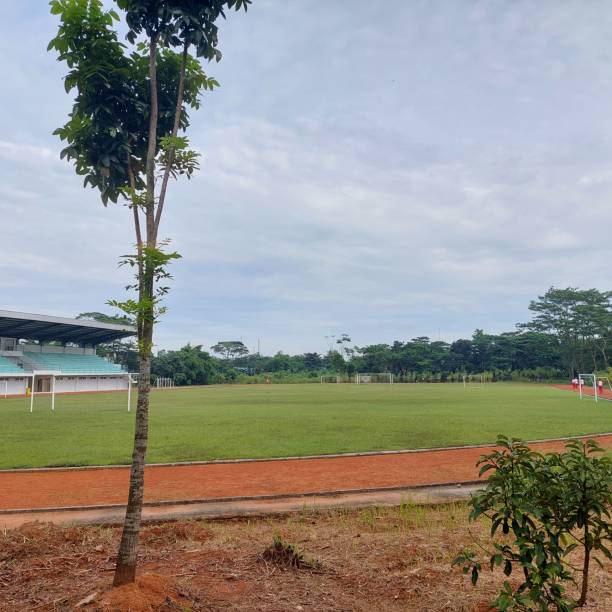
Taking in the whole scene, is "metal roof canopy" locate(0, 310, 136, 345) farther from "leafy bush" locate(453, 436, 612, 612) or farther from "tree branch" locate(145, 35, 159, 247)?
"leafy bush" locate(453, 436, 612, 612)

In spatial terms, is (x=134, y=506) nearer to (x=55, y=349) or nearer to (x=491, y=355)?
(x=55, y=349)

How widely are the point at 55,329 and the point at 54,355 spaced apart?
5.41 m

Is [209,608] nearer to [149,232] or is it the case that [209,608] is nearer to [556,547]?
[556,547]

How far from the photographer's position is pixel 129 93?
509 cm

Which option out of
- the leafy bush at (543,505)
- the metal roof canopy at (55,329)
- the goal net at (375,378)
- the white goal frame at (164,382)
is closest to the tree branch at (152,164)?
the leafy bush at (543,505)

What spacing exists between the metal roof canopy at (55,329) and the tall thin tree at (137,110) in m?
39.1

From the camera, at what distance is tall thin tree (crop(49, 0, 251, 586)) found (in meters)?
4.26

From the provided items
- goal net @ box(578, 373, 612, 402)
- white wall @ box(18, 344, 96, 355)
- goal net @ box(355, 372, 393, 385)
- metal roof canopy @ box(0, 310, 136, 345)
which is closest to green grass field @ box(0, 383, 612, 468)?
goal net @ box(578, 373, 612, 402)

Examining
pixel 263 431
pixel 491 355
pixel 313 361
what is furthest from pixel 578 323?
pixel 263 431

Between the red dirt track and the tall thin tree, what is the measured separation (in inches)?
187

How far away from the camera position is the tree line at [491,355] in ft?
238

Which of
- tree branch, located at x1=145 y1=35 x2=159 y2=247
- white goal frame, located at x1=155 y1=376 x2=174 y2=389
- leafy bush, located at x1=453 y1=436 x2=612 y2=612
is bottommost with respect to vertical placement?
white goal frame, located at x1=155 y1=376 x2=174 y2=389

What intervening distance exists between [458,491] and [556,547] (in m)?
5.57

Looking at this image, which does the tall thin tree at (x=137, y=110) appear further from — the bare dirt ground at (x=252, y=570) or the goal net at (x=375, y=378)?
the goal net at (x=375, y=378)
